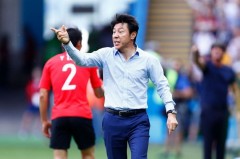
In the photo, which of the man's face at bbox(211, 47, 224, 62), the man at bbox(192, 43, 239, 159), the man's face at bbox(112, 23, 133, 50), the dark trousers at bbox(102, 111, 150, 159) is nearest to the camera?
the dark trousers at bbox(102, 111, 150, 159)

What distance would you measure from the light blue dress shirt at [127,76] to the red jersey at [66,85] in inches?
54.9

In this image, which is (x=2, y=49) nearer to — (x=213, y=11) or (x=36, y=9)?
(x=36, y=9)

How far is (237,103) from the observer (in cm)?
2562

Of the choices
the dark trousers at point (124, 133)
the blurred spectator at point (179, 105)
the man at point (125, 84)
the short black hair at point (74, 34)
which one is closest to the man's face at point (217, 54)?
the short black hair at point (74, 34)

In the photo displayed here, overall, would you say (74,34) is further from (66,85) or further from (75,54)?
(75,54)

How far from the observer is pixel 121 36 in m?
12.6

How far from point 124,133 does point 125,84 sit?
1.94 feet

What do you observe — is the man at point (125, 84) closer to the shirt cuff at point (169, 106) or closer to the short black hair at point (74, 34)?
the shirt cuff at point (169, 106)

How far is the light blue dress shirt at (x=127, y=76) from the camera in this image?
41.3 feet

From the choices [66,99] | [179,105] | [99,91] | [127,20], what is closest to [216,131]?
[99,91]

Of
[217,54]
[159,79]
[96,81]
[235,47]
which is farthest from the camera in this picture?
[235,47]

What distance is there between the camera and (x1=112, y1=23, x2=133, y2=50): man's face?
12609 millimetres

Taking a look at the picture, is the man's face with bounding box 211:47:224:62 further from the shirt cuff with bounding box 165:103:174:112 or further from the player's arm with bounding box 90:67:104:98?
the shirt cuff with bounding box 165:103:174:112

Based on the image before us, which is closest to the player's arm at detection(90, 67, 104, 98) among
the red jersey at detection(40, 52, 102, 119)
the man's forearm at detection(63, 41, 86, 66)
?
the red jersey at detection(40, 52, 102, 119)
